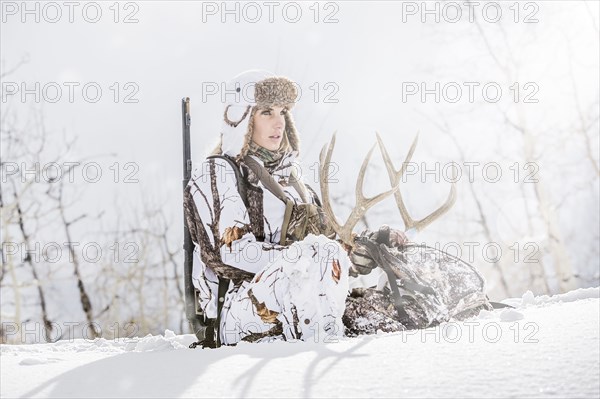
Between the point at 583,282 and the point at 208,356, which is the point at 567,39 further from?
the point at 208,356

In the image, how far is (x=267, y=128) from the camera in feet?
11.6

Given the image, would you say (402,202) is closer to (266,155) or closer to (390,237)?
(390,237)

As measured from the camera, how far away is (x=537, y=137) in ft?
31.1

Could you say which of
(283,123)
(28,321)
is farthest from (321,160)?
(28,321)

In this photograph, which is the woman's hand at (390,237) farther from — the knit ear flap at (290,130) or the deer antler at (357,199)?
the knit ear flap at (290,130)

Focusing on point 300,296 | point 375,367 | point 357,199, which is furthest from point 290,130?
point 375,367

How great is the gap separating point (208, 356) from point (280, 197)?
110 centimetres

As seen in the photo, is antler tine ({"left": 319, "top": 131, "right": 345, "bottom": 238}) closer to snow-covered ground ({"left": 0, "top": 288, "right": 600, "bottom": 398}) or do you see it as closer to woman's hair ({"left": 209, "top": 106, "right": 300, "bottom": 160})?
woman's hair ({"left": 209, "top": 106, "right": 300, "bottom": 160})

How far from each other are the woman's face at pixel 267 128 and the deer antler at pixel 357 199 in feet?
1.63

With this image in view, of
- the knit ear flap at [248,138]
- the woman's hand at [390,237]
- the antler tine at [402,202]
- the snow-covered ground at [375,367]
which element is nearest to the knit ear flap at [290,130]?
the knit ear flap at [248,138]

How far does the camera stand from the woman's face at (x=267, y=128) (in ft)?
11.6

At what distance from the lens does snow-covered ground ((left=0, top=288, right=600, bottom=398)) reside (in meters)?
1.83

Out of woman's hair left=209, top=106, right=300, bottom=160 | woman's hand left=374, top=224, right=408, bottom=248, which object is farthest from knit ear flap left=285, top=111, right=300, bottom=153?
woman's hand left=374, top=224, right=408, bottom=248

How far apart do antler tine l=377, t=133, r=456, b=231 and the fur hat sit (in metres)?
0.70
